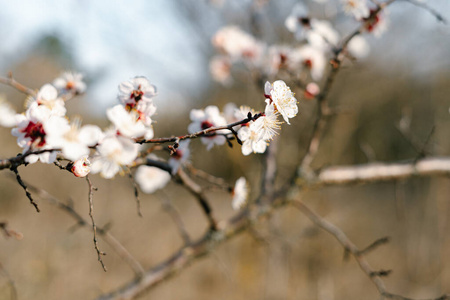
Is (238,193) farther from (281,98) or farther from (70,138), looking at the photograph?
(70,138)

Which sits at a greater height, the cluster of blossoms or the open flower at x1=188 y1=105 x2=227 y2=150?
the cluster of blossoms

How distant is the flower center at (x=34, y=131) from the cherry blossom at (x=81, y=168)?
6 cm

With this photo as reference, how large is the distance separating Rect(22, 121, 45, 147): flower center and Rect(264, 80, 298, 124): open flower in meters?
0.38

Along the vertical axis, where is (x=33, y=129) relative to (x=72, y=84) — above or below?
below

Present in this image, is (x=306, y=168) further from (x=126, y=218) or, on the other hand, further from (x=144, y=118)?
(x=126, y=218)

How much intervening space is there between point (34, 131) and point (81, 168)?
0.30 feet

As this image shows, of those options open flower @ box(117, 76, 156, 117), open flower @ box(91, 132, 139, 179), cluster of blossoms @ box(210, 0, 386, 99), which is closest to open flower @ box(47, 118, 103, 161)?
open flower @ box(91, 132, 139, 179)

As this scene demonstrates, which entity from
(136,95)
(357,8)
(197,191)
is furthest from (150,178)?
(357,8)

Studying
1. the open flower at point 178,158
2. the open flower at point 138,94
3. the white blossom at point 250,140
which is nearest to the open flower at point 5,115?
the open flower at point 138,94

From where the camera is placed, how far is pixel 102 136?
19.2 inches

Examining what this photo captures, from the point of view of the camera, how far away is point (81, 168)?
527mm

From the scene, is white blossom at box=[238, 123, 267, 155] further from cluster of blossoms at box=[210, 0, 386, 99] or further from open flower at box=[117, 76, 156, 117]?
cluster of blossoms at box=[210, 0, 386, 99]

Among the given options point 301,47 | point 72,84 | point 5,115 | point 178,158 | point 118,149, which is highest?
point 301,47

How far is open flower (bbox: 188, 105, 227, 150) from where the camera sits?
70cm
